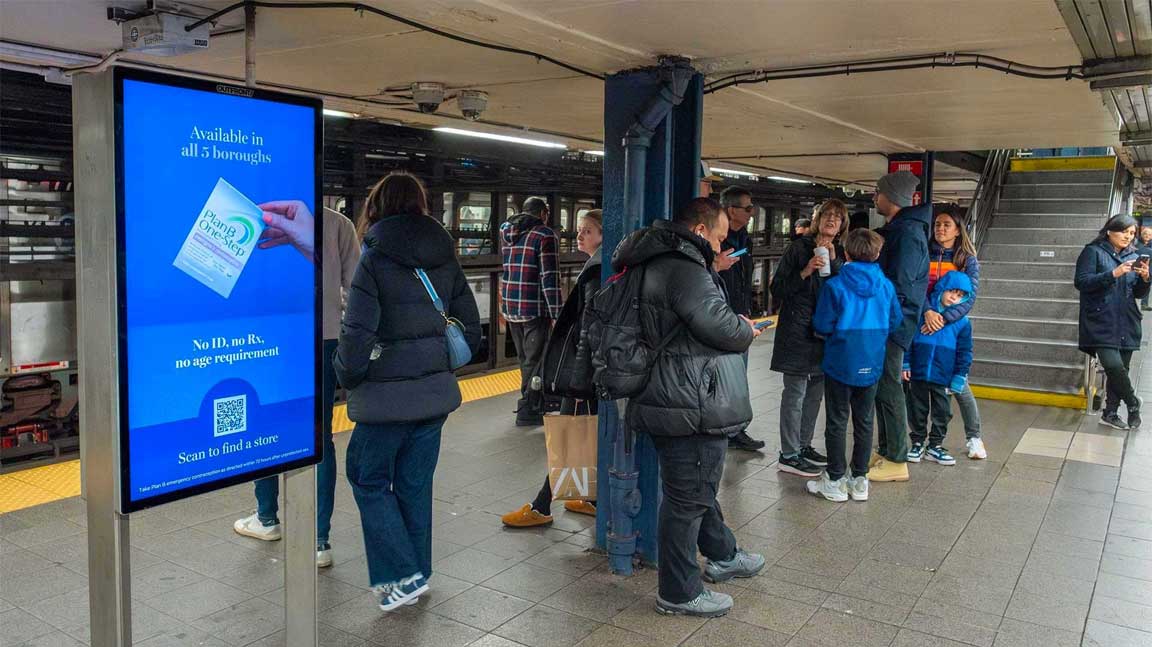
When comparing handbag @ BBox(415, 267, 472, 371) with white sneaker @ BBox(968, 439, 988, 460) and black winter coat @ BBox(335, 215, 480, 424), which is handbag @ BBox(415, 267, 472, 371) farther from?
white sneaker @ BBox(968, 439, 988, 460)

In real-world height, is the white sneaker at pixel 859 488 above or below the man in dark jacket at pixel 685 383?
below

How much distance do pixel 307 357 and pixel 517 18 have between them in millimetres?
1438

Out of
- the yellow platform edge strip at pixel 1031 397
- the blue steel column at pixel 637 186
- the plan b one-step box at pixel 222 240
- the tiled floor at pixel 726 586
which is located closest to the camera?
the plan b one-step box at pixel 222 240

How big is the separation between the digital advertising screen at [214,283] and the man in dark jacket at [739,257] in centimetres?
299

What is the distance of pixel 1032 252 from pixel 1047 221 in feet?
2.81

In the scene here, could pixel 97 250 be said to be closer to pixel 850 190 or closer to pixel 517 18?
pixel 517 18

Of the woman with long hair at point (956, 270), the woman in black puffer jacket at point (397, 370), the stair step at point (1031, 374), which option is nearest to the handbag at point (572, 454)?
the woman in black puffer jacket at point (397, 370)

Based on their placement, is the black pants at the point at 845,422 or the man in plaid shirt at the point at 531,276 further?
the man in plaid shirt at the point at 531,276

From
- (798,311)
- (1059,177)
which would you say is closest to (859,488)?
(798,311)

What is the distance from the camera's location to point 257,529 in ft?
13.6

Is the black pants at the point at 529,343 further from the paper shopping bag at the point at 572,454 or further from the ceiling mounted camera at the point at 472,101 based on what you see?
the paper shopping bag at the point at 572,454

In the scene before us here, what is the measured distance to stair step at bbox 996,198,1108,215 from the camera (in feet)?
33.9

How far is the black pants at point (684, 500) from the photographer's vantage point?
3.16 meters

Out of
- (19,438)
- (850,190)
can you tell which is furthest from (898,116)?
(850,190)
